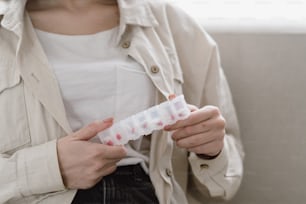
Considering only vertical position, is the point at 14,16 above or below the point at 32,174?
above

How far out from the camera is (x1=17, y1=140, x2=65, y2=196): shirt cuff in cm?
79

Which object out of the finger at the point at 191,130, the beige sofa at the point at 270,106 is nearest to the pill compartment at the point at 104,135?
the finger at the point at 191,130

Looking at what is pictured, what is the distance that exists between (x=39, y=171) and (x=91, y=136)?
0.10 meters

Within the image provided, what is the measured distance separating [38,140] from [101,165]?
0.12 m

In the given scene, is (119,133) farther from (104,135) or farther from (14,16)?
(14,16)

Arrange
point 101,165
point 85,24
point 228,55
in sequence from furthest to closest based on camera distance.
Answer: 1. point 228,55
2. point 85,24
3. point 101,165

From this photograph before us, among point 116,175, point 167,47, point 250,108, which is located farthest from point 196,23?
point 116,175

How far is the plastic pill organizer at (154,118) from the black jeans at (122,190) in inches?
5.2

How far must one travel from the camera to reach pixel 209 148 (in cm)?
86

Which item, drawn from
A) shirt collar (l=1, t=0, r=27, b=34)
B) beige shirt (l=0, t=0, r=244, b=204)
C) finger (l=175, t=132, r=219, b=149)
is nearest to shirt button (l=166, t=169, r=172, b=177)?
beige shirt (l=0, t=0, r=244, b=204)

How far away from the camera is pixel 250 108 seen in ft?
3.48

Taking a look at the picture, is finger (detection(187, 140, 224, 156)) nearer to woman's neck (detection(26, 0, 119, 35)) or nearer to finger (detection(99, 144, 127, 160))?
finger (detection(99, 144, 127, 160))

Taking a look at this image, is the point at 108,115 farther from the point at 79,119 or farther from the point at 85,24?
the point at 85,24

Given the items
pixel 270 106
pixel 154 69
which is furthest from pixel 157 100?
pixel 270 106
